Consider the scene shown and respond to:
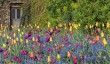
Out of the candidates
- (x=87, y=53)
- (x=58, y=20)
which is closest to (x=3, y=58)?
(x=87, y=53)

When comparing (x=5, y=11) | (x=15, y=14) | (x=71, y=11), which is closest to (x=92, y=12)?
→ (x=71, y=11)

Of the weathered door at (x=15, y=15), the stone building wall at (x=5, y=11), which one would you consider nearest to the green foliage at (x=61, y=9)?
the stone building wall at (x=5, y=11)

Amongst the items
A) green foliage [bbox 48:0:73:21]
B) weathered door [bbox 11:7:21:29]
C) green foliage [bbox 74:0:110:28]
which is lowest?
weathered door [bbox 11:7:21:29]

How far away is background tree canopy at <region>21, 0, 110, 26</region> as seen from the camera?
40.9 feet

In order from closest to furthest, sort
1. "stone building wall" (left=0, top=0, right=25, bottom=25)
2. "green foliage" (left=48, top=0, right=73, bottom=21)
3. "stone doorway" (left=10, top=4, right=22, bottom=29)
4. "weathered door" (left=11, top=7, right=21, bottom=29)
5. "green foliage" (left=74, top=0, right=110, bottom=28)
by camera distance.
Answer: "green foliage" (left=74, top=0, right=110, bottom=28) → "green foliage" (left=48, top=0, right=73, bottom=21) → "stone building wall" (left=0, top=0, right=25, bottom=25) → "stone doorway" (left=10, top=4, right=22, bottom=29) → "weathered door" (left=11, top=7, right=21, bottom=29)

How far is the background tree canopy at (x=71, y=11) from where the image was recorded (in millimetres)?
12479

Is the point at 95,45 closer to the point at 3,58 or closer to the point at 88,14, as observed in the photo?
the point at 3,58

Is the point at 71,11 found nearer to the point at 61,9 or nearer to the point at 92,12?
the point at 61,9

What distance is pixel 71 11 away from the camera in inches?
591

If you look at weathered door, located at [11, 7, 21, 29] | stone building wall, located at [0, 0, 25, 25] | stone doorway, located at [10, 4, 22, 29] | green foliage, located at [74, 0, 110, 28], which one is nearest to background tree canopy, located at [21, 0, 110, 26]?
green foliage, located at [74, 0, 110, 28]

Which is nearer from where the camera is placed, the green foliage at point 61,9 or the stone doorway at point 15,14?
the green foliage at point 61,9

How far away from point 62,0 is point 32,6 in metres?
4.63

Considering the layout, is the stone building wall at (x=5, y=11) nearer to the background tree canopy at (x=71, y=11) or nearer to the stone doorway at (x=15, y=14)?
the stone doorway at (x=15, y=14)

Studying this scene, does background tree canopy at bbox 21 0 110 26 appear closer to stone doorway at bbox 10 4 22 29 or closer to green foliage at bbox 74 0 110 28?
green foliage at bbox 74 0 110 28
